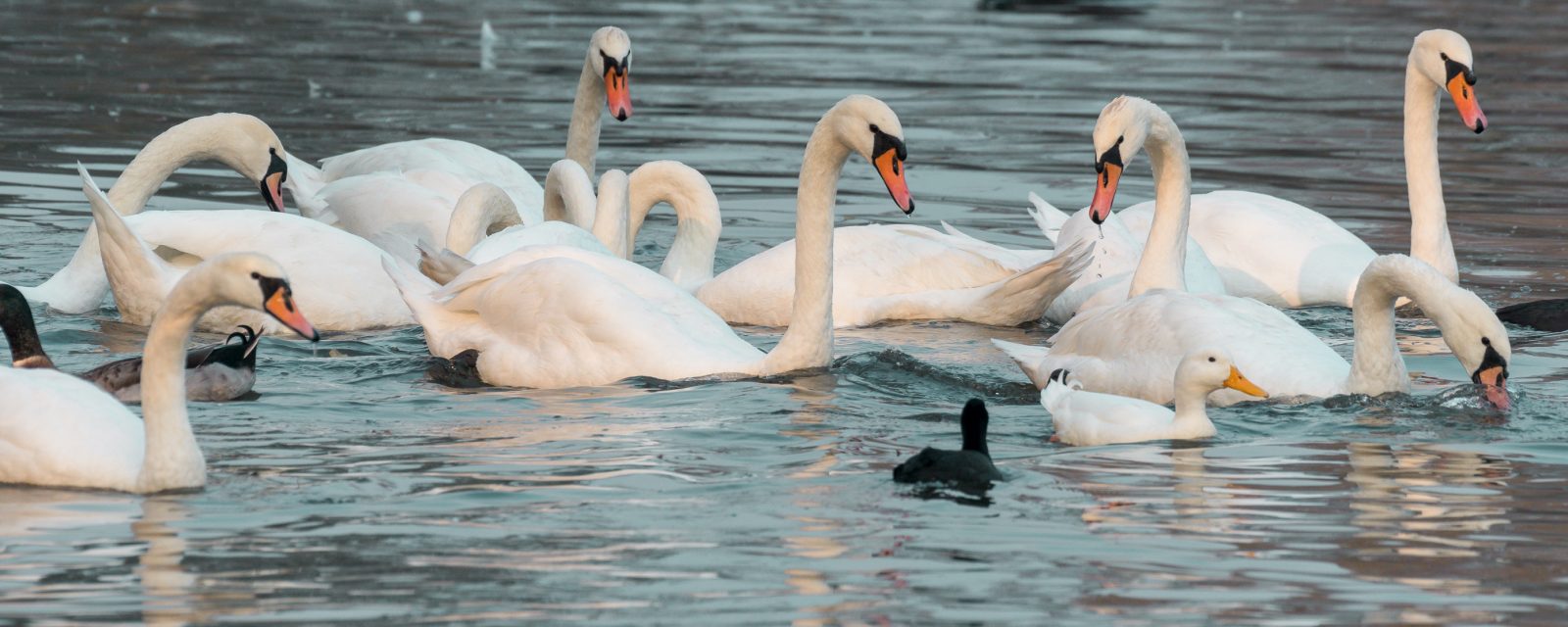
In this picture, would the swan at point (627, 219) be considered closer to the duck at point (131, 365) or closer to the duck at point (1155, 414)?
the duck at point (131, 365)

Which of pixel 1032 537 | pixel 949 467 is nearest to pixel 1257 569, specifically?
pixel 1032 537

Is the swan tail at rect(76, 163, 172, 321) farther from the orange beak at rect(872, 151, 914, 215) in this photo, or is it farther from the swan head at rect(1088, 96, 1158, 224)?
the swan head at rect(1088, 96, 1158, 224)

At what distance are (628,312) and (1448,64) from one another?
16.0 feet

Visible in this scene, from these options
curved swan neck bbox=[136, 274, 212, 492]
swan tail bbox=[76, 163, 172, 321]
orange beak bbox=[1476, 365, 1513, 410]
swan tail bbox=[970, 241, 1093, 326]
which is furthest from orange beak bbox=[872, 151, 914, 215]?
swan tail bbox=[76, 163, 172, 321]

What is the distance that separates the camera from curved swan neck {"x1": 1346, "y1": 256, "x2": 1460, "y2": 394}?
347 inches

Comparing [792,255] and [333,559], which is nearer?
[333,559]

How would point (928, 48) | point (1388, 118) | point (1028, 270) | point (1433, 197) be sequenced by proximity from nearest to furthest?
point (1028, 270) → point (1433, 197) → point (1388, 118) → point (928, 48)

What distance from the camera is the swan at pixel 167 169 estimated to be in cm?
1095

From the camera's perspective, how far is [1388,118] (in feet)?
65.0

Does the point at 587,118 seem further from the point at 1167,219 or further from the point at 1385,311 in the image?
the point at 1385,311

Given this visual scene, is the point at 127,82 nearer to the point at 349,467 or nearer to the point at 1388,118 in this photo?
the point at 1388,118

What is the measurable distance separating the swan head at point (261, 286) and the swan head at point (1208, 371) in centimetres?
299

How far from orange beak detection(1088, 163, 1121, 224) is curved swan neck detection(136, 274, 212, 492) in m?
3.84

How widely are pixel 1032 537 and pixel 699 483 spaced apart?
1.15 m
